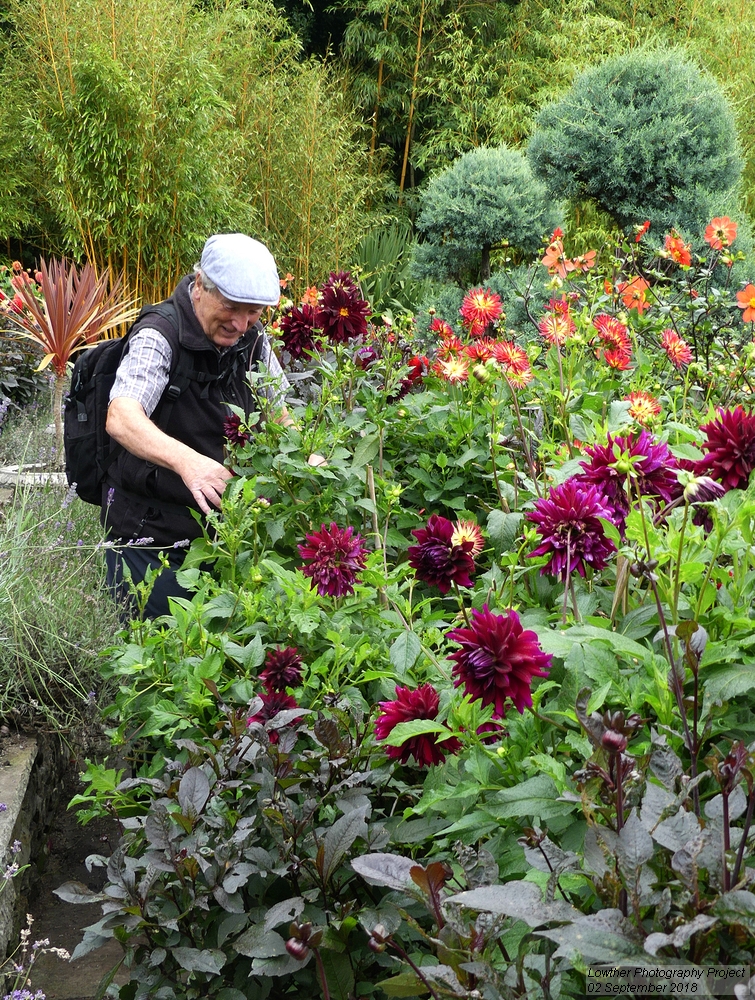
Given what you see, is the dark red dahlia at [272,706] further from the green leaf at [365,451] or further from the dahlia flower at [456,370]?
the dahlia flower at [456,370]

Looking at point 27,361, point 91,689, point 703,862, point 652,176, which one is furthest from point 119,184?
point 703,862

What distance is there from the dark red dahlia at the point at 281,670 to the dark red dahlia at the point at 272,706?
2 centimetres

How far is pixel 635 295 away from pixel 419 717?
5.32ft

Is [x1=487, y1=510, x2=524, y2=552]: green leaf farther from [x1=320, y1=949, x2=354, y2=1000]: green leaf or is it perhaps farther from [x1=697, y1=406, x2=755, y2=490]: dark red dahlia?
[x1=320, y1=949, x2=354, y2=1000]: green leaf

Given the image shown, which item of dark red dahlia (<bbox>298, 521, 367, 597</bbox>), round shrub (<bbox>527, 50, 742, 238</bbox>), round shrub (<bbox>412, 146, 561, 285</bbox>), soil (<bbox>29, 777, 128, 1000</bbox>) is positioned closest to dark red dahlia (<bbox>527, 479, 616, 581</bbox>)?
dark red dahlia (<bbox>298, 521, 367, 597</bbox>)

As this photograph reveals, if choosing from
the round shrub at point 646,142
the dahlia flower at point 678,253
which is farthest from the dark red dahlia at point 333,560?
the round shrub at point 646,142

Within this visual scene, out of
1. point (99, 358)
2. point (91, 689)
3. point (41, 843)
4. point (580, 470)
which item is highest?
point (580, 470)

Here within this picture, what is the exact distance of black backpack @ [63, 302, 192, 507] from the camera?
6.97 ft

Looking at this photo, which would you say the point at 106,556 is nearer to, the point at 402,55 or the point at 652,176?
the point at 652,176

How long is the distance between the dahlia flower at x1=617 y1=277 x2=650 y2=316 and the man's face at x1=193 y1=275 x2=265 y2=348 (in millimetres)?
954

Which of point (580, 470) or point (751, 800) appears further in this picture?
point (580, 470)

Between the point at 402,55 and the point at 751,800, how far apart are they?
31.6ft

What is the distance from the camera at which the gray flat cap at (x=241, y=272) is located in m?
1.97

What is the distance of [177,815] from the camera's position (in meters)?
1.05
